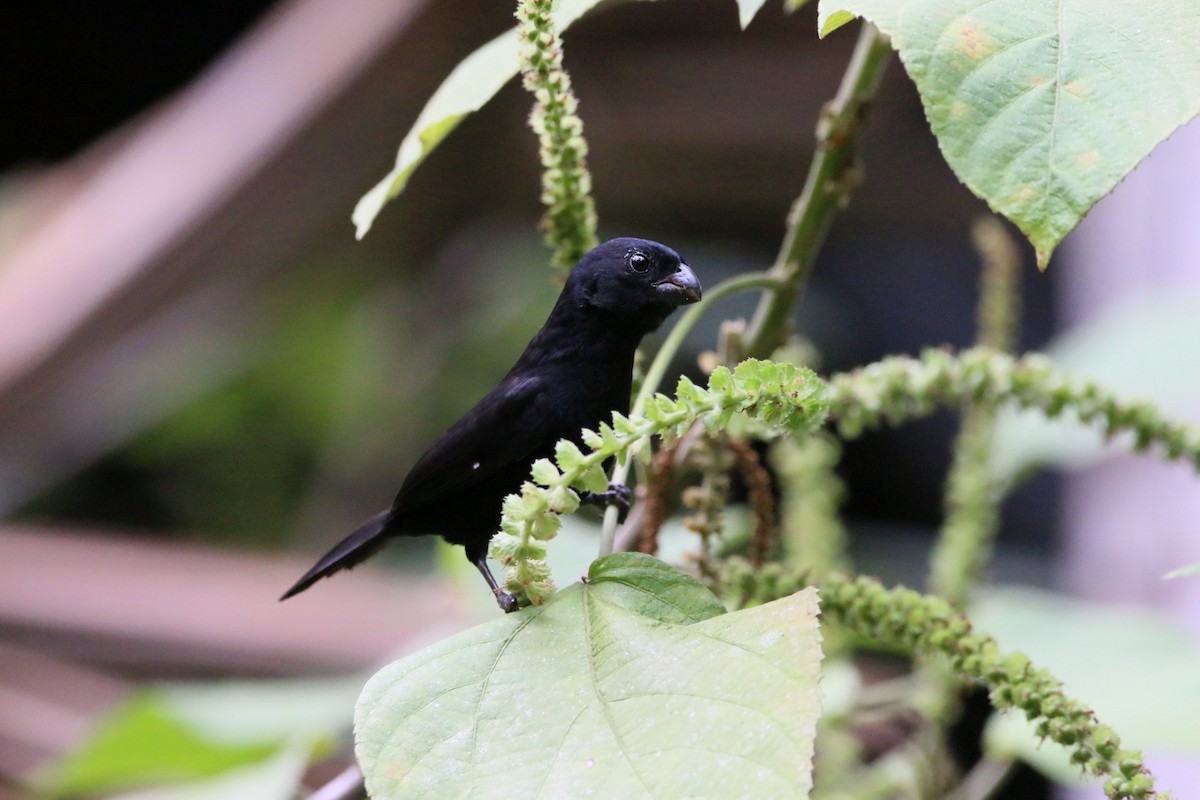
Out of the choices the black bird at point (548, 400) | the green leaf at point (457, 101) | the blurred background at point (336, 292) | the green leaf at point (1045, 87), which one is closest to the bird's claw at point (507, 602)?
the black bird at point (548, 400)

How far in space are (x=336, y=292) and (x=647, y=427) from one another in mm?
4321

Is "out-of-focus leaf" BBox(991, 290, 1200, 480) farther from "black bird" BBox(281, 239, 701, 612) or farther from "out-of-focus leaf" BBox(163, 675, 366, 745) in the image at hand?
"out-of-focus leaf" BBox(163, 675, 366, 745)

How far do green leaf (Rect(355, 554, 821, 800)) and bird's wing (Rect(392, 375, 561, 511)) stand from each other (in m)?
0.39

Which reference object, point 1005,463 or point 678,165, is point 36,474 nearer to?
point 678,165

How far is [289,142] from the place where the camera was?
3297 mm

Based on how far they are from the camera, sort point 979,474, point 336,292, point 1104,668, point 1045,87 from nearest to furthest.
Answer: point 1045,87 → point 979,474 → point 1104,668 → point 336,292

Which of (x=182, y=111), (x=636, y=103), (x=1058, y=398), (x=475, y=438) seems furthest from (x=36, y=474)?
(x=1058, y=398)

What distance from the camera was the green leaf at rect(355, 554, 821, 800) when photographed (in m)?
0.72

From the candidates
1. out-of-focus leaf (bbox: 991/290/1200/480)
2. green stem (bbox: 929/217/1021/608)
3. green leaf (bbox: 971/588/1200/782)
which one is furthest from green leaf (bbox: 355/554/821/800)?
out-of-focus leaf (bbox: 991/290/1200/480)

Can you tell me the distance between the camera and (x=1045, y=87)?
2.39 ft

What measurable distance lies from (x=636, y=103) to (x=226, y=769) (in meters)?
2.91

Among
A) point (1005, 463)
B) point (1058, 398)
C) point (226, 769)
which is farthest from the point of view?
point (1005, 463)

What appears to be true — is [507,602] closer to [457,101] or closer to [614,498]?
[614,498]

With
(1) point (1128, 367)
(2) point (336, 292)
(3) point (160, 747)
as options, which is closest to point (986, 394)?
(1) point (1128, 367)
